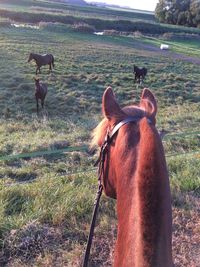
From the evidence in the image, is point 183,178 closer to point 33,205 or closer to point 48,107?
point 33,205

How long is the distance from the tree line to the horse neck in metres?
62.3

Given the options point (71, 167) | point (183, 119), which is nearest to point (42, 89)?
point (183, 119)

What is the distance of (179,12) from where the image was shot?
6494 cm

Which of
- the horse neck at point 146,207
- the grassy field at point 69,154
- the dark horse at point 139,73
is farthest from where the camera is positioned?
the dark horse at point 139,73

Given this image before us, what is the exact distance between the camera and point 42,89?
13531 millimetres

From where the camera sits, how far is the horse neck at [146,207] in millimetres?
1249

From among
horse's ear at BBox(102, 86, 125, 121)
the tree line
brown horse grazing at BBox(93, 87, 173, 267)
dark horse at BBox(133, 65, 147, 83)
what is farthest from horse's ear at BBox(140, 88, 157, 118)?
the tree line

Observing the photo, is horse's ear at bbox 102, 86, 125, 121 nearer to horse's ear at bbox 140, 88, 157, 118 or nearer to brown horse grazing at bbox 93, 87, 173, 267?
brown horse grazing at bbox 93, 87, 173, 267

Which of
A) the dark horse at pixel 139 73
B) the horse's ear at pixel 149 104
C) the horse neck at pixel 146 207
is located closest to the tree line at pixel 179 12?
the dark horse at pixel 139 73

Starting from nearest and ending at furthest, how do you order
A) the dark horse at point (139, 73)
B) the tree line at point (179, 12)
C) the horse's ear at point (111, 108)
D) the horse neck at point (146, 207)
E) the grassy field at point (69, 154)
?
the horse neck at point (146, 207), the horse's ear at point (111, 108), the grassy field at point (69, 154), the dark horse at point (139, 73), the tree line at point (179, 12)

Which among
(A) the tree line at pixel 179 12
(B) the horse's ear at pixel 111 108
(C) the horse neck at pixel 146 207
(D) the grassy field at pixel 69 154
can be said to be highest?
(A) the tree line at pixel 179 12

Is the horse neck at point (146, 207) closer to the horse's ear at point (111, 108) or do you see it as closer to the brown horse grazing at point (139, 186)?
the brown horse grazing at point (139, 186)

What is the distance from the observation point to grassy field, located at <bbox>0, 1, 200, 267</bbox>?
2.89 meters

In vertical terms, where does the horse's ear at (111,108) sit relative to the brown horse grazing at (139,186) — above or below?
above
